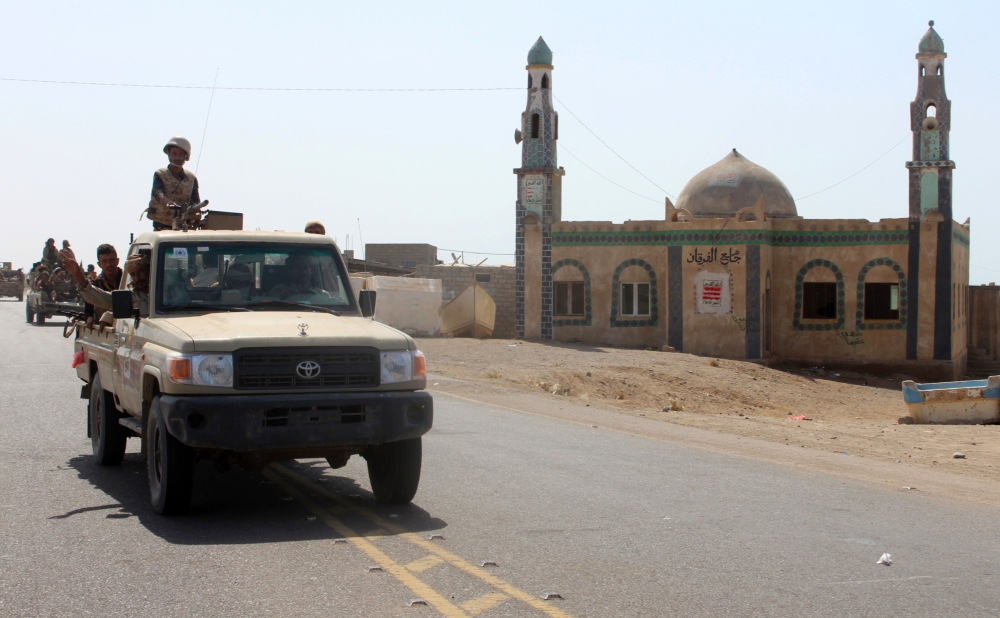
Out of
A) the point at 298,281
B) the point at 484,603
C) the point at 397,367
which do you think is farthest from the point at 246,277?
the point at 484,603

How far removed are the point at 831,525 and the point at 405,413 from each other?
2914 millimetres

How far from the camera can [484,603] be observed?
16.8ft

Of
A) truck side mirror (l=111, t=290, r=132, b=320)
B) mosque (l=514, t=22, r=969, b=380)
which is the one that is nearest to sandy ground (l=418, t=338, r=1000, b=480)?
mosque (l=514, t=22, r=969, b=380)

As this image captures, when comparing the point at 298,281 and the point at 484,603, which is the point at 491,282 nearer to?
the point at 298,281

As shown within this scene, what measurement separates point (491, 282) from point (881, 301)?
14976 millimetres

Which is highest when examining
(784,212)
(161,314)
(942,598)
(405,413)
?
(784,212)

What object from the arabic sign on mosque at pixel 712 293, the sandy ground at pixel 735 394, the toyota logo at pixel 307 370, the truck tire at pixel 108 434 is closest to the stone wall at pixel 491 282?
the sandy ground at pixel 735 394

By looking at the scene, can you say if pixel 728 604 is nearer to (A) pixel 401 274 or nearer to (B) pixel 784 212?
(B) pixel 784 212

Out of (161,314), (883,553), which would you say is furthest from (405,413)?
(883,553)

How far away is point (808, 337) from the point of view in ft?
104

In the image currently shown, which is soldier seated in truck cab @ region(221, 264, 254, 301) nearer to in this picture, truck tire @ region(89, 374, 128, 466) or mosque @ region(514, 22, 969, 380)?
truck tire @ region(89, 374, 128, 466)

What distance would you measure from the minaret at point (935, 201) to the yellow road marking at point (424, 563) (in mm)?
27402

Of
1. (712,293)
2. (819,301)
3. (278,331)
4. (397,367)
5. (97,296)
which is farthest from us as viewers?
(819,301)

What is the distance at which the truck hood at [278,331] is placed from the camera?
21.8 feet
